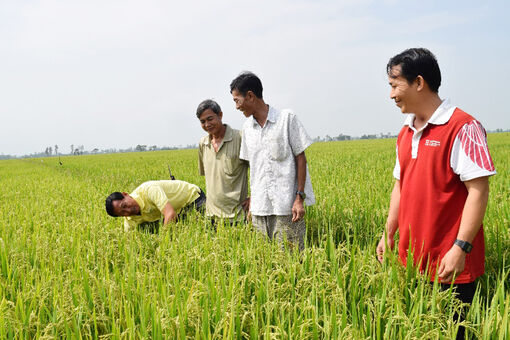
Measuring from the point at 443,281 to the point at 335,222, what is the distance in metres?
2.01

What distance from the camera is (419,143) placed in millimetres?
1651

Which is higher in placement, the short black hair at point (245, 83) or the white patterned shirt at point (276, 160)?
the short black hair at point (245, 83)

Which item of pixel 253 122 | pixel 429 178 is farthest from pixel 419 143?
pixel 253 122

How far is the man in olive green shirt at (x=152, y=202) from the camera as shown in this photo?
11.0 ft

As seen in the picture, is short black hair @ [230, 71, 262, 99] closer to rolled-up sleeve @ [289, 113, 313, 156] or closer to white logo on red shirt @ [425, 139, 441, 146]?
rolled-up sleeve @ [289, 113, 313, 156]

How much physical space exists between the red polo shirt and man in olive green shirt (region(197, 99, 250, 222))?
1.71 m

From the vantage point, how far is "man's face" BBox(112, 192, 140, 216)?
3326mm

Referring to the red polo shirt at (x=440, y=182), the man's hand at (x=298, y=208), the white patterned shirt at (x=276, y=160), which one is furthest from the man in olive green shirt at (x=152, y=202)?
the red polo shirt at (x=440, y=182)

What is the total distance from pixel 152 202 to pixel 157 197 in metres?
0.14

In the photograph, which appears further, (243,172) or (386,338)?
(243,172)

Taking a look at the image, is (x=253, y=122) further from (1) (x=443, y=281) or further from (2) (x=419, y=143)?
(1) (x=443, y=281)

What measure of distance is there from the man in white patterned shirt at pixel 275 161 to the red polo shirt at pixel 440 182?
959mm

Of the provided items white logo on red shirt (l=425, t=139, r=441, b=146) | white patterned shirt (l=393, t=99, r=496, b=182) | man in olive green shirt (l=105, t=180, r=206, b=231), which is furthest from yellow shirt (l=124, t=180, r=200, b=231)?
white patterned shirt (l=393, t=99, r=496, b=182)

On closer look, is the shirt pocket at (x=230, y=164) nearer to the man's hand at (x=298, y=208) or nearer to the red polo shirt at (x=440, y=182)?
the man's hand at (x=298, y=208)
